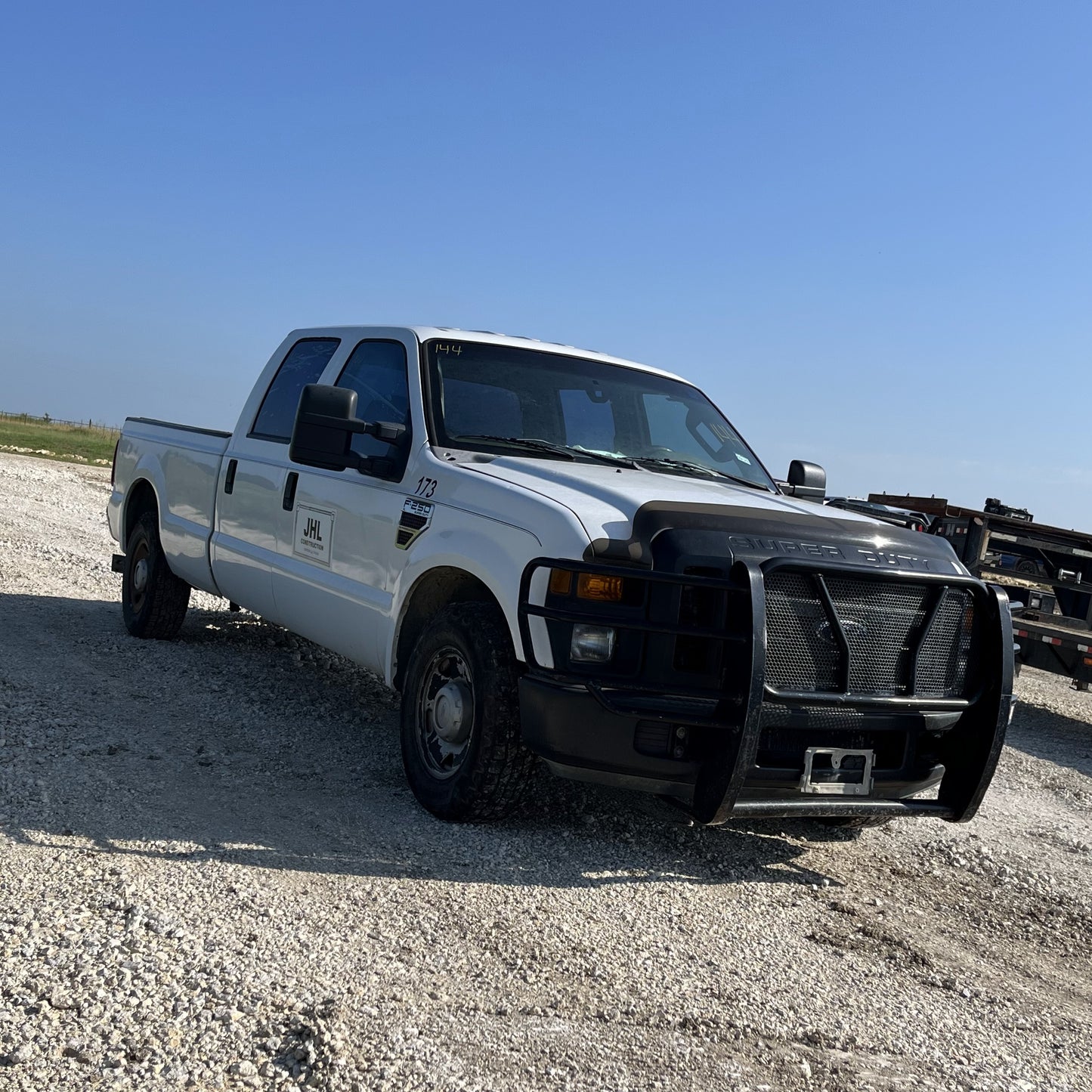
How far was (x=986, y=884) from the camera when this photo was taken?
4.96 metres

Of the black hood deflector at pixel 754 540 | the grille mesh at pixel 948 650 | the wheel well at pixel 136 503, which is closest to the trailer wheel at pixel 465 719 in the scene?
the black hood deflector at pixel 754 540

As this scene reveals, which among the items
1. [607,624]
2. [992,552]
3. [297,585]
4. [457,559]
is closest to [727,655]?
[607,624]

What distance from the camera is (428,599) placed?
5.32m

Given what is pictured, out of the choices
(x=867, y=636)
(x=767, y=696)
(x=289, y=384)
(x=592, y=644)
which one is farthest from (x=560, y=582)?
(x=289, y=384)

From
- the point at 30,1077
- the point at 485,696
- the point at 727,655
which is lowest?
the point at 30,1077

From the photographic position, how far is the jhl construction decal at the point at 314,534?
6.00 meters

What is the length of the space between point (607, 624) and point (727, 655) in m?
0.45

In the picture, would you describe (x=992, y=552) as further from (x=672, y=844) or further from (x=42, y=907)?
(x=42, y=907)

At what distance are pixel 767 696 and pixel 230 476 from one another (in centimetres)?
408

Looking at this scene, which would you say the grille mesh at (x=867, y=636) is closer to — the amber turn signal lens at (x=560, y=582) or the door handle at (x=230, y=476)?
the amber turn signal lens at (x=560, y=582)

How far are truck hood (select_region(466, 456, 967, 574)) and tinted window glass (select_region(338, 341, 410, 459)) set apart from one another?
74 cm

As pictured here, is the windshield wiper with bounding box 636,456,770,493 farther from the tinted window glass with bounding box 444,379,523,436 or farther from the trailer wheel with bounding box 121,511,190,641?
the trailer wheel with bounding box 121,511,190,641

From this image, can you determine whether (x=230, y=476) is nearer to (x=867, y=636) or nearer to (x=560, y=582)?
(x=560, y=582)

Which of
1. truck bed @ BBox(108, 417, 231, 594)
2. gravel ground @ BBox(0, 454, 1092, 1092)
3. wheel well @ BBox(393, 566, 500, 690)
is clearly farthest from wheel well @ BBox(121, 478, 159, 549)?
wheel well @ BBox(393, 566, 500, 690)
